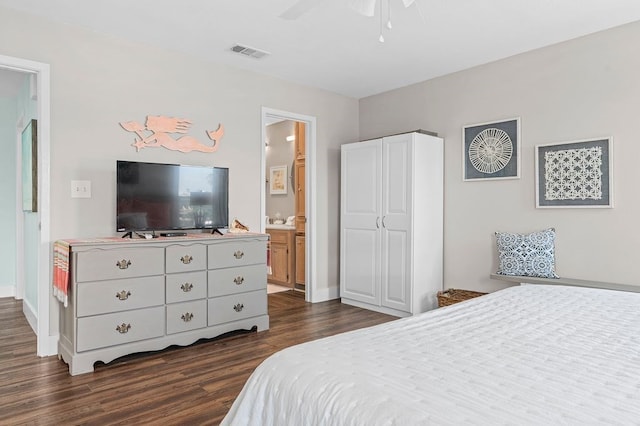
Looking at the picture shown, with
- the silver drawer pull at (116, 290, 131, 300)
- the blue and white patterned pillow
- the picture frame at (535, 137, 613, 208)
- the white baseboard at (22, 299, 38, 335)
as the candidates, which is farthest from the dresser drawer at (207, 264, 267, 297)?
the picture frame at (535, 137, 613, 208)

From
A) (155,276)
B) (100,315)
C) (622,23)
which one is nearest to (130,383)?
(100,315)

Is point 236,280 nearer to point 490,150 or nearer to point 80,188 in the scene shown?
point 80,188

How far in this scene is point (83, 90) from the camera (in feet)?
10.9

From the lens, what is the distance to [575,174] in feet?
11.5

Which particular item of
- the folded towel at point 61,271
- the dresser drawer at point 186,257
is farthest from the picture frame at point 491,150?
the folded towel at point 61,271

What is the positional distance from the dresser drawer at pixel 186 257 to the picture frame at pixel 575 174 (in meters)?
3.00

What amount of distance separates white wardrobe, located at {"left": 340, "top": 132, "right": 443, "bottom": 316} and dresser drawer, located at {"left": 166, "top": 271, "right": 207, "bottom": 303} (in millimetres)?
1955

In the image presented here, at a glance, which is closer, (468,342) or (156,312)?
(468,342)

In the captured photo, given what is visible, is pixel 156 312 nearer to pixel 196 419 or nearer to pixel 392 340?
pixel 196 419

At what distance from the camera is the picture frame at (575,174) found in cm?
336

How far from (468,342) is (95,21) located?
3.47 meters

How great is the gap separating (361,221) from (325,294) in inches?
42.5

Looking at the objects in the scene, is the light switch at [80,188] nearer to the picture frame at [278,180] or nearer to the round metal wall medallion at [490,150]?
the picture frame at [278,180]

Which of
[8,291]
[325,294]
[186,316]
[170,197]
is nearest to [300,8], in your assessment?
[170,197]
